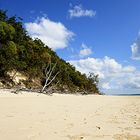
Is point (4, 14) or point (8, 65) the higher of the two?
point (4, 14)

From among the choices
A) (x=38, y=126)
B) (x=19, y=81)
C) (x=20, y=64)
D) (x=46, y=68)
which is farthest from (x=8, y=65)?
(x=38, y=126)

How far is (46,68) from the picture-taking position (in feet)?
160

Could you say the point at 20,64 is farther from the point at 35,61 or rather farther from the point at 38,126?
the point at 38,126

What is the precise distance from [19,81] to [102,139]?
118ft

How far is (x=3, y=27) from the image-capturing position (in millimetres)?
35469

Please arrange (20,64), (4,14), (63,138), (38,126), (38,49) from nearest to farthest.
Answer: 1. (63,138)
2. (38,126)
3. (20,64)
4. (4,14)
5. (38,49)

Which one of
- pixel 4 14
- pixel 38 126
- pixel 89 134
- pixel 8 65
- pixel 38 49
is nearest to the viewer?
pixel 89 134

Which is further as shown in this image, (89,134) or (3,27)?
(3,27)

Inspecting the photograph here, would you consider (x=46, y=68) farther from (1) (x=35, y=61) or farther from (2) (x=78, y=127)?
(2) (x=78, y=127)

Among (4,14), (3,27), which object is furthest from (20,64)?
(4,14)

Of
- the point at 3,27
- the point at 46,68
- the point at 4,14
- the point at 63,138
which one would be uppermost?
the point at 4,14

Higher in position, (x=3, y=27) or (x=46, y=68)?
(x=3, y=27)

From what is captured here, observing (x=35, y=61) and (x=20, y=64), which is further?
(x=35, y=61)

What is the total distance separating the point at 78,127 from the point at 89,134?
0.91m
